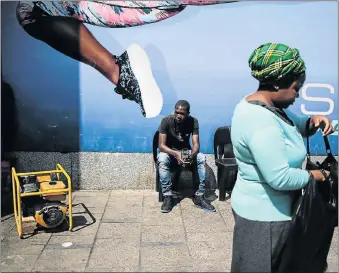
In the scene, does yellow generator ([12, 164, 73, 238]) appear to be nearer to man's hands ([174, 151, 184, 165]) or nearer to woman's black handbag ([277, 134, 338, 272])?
man's hands ([174, 151, 184, 165])

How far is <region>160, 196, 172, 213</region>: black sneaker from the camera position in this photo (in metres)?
5.20

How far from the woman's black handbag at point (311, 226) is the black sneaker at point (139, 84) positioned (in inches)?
159

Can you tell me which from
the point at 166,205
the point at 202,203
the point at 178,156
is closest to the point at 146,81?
the point at 178,156

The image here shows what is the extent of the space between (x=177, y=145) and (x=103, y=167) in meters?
1.26

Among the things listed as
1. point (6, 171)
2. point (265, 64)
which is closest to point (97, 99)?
point (6, 171)

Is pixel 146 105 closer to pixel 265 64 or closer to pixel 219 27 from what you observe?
pixel 219 27

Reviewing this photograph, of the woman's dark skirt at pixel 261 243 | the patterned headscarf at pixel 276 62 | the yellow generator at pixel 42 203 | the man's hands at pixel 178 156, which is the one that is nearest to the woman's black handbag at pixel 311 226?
the woman's dark skirt at pixel 261 243

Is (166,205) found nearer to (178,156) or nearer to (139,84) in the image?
(178,156)

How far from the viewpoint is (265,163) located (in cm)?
188

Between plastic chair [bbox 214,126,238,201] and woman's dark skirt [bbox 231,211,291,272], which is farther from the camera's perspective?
plastic chair [bbox 214,126,238,201]

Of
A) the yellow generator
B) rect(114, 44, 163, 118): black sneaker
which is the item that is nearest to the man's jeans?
rect(114, 44, 163, 118): black sneaker

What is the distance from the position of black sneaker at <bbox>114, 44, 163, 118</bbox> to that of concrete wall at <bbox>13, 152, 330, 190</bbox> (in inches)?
29.7

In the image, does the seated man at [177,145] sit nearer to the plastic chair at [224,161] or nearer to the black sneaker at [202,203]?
the black sneaker at [202,203]

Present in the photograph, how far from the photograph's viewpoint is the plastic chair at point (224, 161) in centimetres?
535
